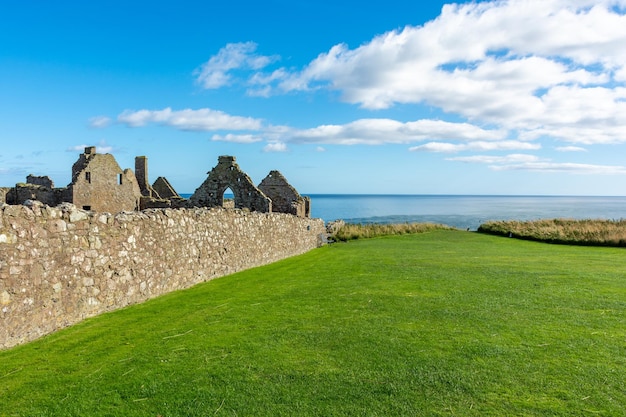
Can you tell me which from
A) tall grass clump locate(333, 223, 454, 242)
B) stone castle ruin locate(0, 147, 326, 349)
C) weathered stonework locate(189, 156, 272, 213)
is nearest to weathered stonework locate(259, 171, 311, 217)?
weathered stonework locate(189, 156, 272, 213)

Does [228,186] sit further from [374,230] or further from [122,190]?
[374,230]

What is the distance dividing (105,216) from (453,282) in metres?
8.45

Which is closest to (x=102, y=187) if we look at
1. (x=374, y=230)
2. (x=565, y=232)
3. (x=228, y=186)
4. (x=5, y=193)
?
(x=5, y=193)

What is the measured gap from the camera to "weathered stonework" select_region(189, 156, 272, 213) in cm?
2169

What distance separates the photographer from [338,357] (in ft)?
19.5

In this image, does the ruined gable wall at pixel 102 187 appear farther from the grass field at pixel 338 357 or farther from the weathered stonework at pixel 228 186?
the grass field at pixel 338 357

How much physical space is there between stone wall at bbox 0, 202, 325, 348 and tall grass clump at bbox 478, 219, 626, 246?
2355cm

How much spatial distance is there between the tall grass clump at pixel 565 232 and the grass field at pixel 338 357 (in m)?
19.5

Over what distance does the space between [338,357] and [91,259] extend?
5.14 m

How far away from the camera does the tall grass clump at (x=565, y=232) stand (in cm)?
2663

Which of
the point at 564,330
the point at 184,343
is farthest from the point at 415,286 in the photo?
the point at 184,343

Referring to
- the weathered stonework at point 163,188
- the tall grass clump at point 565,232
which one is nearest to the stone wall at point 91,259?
the weathered stonework at point 163,188

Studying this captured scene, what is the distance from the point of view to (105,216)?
866 centimetres

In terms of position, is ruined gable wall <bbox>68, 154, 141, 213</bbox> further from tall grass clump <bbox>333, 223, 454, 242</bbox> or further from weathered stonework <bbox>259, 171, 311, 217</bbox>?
tall grass clump <bbox>333, 223, 454, 242</bbox>
